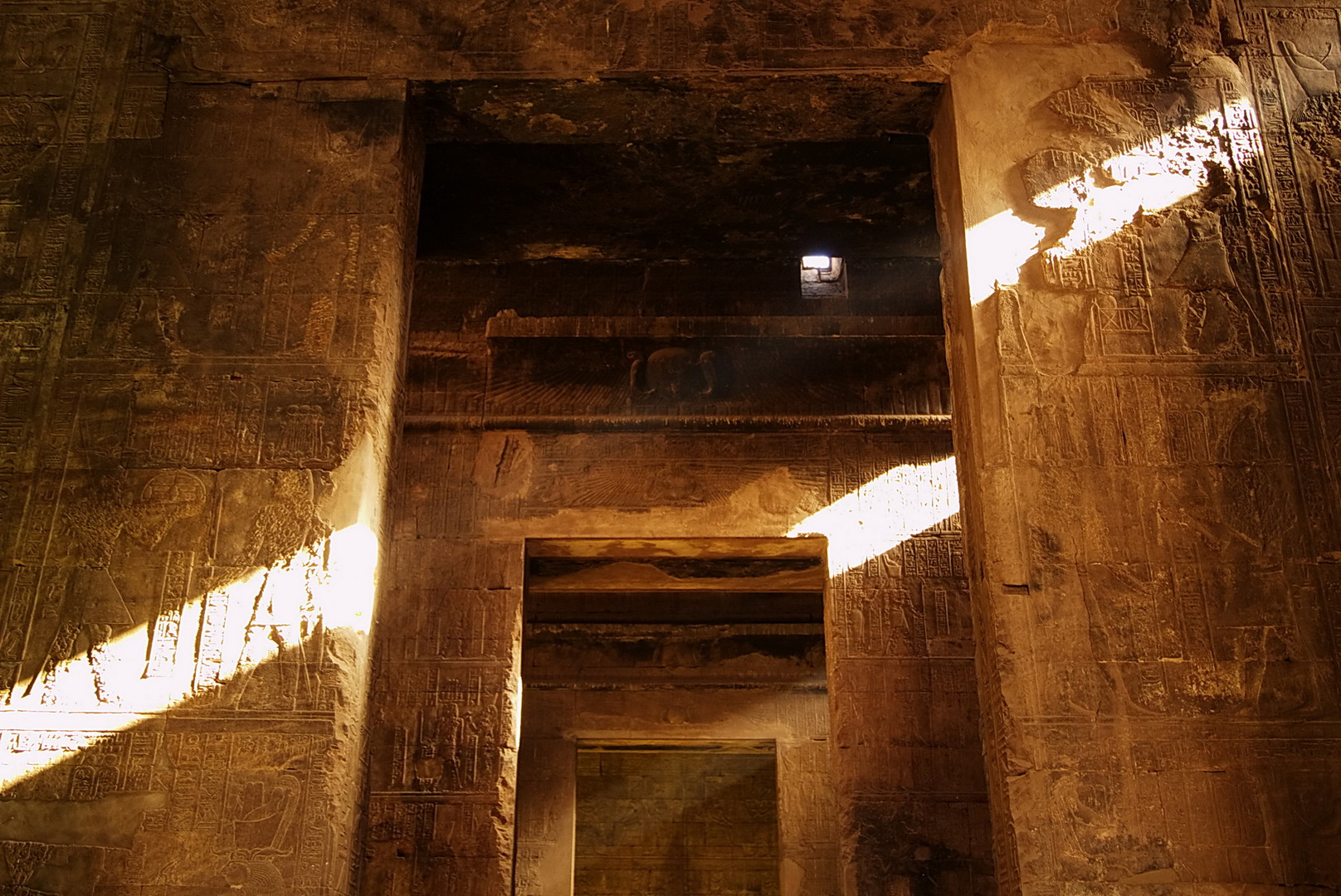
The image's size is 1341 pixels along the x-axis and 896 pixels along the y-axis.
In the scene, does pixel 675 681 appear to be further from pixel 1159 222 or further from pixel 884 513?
pixel 1159 222

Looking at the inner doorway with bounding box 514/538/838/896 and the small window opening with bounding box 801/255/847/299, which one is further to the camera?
the inner doorway with bounding box 514/538/838/896

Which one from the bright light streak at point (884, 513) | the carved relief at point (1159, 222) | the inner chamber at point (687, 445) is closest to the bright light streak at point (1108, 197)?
the carved relief at point (1159, 222)

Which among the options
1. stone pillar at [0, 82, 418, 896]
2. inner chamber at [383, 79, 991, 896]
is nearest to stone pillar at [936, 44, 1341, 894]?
inner chamber at [383, 79, 991, 896]

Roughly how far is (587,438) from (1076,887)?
13.3 ft

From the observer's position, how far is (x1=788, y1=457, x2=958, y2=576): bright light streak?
21.6 ft

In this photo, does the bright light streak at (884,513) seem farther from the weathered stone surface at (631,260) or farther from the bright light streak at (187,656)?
the bright light streak at (187,656)

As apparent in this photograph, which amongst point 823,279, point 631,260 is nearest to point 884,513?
point 823,279

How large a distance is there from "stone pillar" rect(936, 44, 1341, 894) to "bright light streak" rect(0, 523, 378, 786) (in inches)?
82.7

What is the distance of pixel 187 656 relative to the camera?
365cm

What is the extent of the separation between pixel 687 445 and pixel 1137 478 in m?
3.33

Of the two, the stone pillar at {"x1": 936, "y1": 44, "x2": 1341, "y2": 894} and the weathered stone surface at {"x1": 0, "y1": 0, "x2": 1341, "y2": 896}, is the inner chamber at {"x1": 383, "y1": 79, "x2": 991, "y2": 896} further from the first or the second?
the stone pillar at {"x1": 936, "y1": 44, "x2": 1341, "y2": 894}

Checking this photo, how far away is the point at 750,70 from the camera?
4434 mm

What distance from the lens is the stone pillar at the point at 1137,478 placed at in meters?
3.43

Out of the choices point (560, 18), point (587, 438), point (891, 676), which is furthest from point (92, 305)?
point (891, 676)
